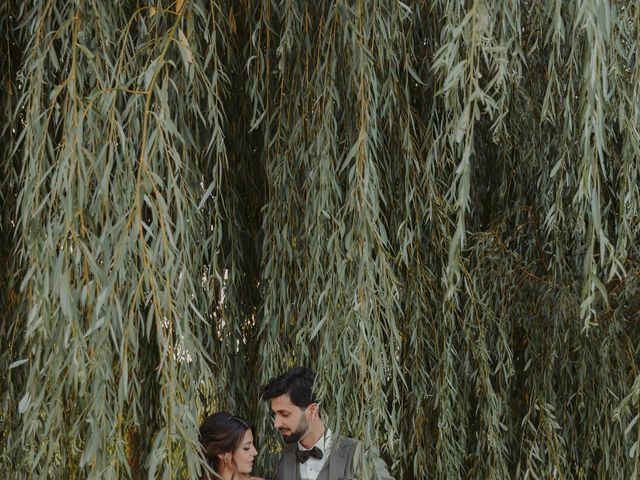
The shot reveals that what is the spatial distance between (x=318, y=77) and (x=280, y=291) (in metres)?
0.60

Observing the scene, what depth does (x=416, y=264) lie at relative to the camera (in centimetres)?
324

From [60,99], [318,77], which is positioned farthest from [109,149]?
[318,77]

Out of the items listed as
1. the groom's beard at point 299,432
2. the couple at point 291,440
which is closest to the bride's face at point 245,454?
the couple at point 291,440

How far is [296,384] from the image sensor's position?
9.41 feet

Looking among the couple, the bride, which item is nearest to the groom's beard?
the couple

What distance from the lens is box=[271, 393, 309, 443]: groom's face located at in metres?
2.91

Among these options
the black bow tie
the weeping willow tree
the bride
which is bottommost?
the black bow tie

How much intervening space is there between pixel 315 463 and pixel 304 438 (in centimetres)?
8

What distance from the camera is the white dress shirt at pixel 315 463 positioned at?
3025 millimetres

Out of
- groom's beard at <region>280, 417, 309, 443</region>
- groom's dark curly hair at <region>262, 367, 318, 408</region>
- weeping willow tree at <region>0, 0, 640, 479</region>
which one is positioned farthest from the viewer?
groom's beard at <region>280, 417, 309, 443</region>

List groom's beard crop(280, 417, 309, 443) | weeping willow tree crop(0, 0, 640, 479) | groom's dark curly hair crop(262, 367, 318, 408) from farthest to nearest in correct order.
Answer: groom's beard crop(280, 417, 309, 443) < groom's dark curly hair crop(262, 367, 318, 408) < weeping willow tree crop(0, 0, 640, 479)

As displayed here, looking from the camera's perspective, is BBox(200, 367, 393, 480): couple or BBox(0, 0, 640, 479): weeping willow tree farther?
BBox(200, 367, 393, 480): couple

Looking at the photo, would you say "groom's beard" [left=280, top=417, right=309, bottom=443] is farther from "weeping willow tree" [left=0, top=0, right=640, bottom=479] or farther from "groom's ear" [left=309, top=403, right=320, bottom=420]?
"weeping willow tree" [left=0, top=0, right=640, bottom=479]

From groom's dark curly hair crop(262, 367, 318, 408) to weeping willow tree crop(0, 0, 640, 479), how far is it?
8cm
